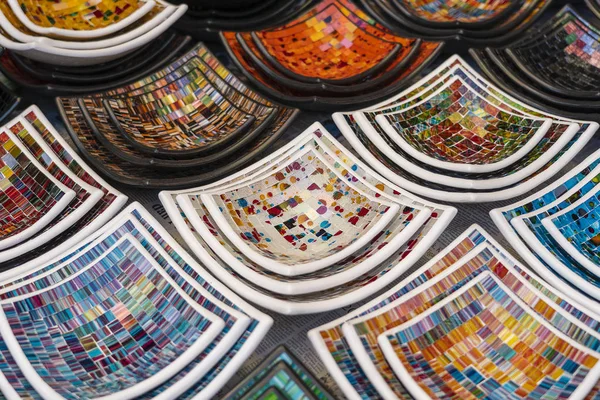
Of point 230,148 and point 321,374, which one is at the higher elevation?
point 230,148

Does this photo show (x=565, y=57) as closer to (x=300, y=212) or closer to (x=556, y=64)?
(x=556, y=64)

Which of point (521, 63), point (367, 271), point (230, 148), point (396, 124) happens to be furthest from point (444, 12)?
point (367, 271)

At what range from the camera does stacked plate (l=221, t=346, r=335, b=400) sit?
27.9 inches

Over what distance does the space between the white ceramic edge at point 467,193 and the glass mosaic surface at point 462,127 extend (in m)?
0.06

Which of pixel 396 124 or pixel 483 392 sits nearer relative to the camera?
pixel 483 392

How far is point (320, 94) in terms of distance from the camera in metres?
1.08


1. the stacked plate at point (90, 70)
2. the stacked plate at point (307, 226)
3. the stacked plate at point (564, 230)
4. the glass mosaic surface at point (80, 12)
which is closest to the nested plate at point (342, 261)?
the stacked plate at point (307, 226)

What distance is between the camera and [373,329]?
0.79m

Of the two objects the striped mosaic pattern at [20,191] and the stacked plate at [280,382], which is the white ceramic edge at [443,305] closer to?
the stacked plate at [280,382]

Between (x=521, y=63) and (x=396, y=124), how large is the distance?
0.79ft

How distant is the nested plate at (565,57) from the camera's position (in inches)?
44.2

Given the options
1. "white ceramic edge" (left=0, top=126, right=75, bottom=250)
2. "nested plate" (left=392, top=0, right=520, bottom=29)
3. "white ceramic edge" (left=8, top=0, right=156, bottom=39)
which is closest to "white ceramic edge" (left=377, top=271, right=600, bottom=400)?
"white ceramic edge" (left=0, top=126, right=75, bottom=250)

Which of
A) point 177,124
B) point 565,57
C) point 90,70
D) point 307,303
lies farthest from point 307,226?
point 565,57

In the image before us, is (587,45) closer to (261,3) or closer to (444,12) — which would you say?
(444,12)
